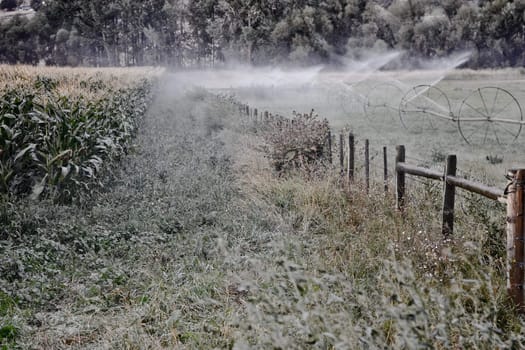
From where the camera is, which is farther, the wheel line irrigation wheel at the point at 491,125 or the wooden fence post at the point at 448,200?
the wheel line irrigation wheel at the point at 491,125

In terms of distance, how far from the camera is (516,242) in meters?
3.70

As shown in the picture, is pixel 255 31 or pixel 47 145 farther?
pixel 255 31

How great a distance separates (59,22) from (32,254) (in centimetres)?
6594

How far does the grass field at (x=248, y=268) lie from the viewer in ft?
8.89

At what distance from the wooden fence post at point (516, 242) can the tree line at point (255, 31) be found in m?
40.9

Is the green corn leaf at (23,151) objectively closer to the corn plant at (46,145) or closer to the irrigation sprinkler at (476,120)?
the corn plant at (46,145)

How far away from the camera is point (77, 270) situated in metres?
5.11

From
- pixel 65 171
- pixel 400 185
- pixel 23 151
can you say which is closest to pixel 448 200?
pixel 400 185

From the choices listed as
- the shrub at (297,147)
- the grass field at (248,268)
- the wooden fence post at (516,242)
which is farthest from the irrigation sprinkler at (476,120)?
the wooden fence post at (516,242)

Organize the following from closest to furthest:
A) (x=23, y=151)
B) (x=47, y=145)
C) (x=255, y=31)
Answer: (x=23, y=151)
(x=47, y=145)
(x=255, y=31)

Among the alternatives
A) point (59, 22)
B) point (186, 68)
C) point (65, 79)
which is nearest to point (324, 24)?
point (186, 68)

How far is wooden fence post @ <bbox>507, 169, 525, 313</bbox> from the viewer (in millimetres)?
3658

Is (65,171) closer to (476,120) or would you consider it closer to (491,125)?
(476,120)

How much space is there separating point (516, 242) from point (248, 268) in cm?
237
